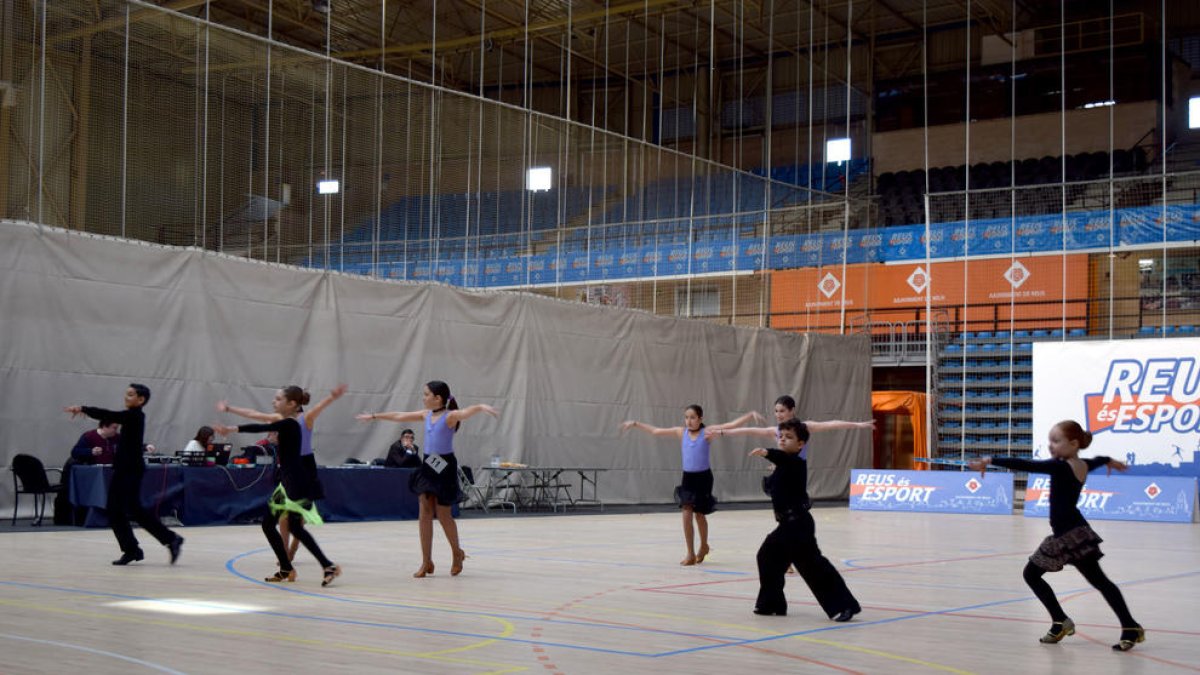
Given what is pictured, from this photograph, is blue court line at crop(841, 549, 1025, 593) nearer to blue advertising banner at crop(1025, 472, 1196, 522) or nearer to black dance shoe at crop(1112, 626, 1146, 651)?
black dance shoe at crop(1112, 626, 1146, 651)

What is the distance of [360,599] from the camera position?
10.2 metres

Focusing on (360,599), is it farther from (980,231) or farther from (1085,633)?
(980,231)

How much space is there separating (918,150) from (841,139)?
3.02 m

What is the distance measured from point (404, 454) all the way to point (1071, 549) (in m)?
16.3

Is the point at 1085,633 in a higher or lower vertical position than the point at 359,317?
lower

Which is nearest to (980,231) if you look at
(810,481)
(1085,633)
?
(810,481)

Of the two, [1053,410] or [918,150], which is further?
[918,150]

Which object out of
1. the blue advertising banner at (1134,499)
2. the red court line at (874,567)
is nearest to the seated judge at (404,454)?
the red court line at (874,567)

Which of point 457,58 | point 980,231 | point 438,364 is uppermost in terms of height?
point 457,58

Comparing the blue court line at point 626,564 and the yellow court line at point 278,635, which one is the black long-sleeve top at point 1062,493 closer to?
the yellow court line at point 278,635

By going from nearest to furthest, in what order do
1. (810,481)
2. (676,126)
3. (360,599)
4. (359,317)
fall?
(360,599) < (359,317) < (810,481) < (676,126)

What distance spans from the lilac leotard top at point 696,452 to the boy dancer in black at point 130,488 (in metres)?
5.62

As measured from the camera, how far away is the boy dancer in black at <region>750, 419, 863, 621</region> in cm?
939

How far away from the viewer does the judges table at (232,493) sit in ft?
59.0
